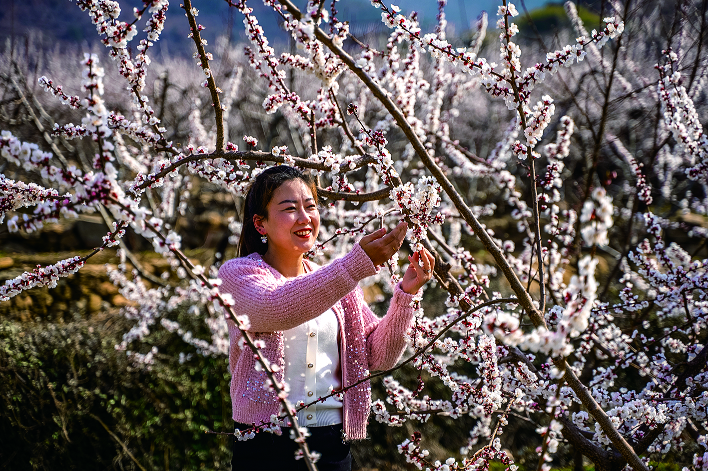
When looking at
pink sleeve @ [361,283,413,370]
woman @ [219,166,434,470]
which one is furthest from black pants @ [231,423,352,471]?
pink sleeve @ [361,283,413,370]

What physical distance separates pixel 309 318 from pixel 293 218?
0.43m

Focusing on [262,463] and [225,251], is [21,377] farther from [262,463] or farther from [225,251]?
[225,251]

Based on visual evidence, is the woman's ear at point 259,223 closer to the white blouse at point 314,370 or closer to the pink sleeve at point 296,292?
the pink sleeve at point 296,292

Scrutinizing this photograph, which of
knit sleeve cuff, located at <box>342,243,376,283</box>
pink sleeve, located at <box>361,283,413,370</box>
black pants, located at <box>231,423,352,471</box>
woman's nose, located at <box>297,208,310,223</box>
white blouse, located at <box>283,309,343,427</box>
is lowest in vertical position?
black pants, located at <box>231,423,352,471</box>

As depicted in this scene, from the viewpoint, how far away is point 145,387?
3844 millimetres

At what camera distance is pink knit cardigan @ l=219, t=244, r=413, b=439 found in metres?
1.56

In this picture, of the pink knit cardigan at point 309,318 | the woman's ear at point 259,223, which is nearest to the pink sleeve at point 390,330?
the pink knit cardigan at point 309,318

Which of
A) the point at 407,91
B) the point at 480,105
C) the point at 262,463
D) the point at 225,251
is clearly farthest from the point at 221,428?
the point at 480,105

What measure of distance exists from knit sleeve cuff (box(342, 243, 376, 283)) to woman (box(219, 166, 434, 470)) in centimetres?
8

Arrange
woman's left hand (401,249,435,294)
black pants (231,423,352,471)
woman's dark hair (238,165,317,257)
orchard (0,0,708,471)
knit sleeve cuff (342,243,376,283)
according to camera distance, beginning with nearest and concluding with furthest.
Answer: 1. orchard (0,0,708,471)
2. knit sleeve cuff (342,243,376,283)
3. woman's left hand (401,249,435,294)
4. black pants (231,423,352,471)
5. woman's dark hair (238,165,317,257)

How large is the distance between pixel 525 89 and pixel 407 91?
1.85 metres

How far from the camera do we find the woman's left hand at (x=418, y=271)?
1643 mm

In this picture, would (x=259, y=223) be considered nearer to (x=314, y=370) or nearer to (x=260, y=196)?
(x=260, y=196)

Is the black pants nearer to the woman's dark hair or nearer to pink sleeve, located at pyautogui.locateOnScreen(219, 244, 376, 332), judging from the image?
pink sleeve, located at pyautogui.locateOnScreen(219, 244, 376, 332)
